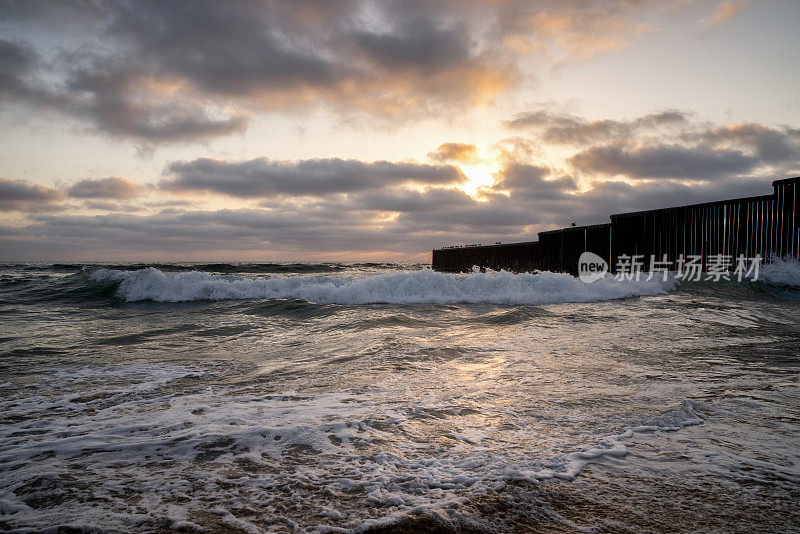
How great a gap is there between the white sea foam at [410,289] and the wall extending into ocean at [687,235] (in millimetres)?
2497

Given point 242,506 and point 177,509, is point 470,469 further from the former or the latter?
point 177,509

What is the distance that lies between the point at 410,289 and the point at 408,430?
9181mm

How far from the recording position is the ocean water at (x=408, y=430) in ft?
5.57

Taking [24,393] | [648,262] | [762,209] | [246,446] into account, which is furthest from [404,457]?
[648,262]

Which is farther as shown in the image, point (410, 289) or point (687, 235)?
point (687, 235)

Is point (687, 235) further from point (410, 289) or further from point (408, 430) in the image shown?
point (408, 430)

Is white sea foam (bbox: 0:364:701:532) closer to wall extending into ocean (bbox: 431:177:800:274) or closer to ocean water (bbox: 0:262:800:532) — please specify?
ocean water (bbox: 0:262:800:532)

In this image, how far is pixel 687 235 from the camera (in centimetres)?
1466

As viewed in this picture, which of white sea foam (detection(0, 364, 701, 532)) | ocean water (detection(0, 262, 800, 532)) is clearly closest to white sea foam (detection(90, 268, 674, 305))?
ocean water (detection(0, 262, 800, 532))

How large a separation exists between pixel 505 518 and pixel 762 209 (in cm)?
A: 1526

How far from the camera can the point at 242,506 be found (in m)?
1.75

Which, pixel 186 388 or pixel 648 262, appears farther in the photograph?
pixel 648 262

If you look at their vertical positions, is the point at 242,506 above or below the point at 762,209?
below

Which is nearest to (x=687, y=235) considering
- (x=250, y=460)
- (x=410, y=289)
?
(x=410, y=289)
